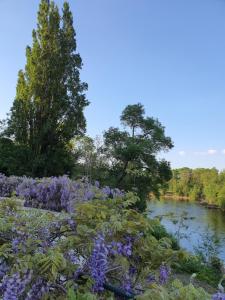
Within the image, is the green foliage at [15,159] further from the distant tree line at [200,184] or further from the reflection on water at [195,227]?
the distant tree line at [200,184]

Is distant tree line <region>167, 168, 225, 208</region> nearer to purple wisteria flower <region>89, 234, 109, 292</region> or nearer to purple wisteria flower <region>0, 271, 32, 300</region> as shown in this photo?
purple wisteria flower <region>89, 234, 109, 292</region>

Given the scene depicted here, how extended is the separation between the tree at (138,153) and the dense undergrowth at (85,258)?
22.4 meters

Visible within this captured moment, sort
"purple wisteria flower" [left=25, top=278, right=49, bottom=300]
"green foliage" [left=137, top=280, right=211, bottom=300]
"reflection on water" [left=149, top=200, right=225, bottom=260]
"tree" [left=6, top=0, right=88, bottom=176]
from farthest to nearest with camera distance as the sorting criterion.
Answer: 1. "tree" [left=6, top=0, right=88, bottom=176]
2. "reflection on water" [left=149, top=200, right=225, bottom=260]
3. "purple wisteria flower" [left=25, top=278, right=49, bottom=300]
4. "green foliage" [left=137, top=280, right=211, bottom=300]

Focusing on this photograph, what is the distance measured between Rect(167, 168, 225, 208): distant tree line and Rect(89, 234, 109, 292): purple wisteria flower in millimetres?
53941

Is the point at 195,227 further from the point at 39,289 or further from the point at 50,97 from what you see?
the point at 39,289

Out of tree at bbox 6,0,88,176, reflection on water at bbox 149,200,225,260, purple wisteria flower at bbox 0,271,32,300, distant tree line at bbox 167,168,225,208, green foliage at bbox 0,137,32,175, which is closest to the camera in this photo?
purple wisteria flower at bbox 0,271,32,300

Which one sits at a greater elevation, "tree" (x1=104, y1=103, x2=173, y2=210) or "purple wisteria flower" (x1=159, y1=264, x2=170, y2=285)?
"tree" (x1=104, y1=103, x2=173, y2=210)

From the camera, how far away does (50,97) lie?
21562 mm

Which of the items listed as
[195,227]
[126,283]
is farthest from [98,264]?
[195,227]

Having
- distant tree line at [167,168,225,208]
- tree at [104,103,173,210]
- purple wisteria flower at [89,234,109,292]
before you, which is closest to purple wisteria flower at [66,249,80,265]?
purple wisteria flower at [89,234,109,292]

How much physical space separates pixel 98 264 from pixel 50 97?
801 inches

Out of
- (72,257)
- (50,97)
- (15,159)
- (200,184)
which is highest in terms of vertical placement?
(50,97)

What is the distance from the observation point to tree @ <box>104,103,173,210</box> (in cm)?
2553

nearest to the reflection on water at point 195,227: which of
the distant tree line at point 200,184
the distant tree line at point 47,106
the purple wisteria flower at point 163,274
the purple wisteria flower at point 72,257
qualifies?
the purple wisteria flower at point 163,274
